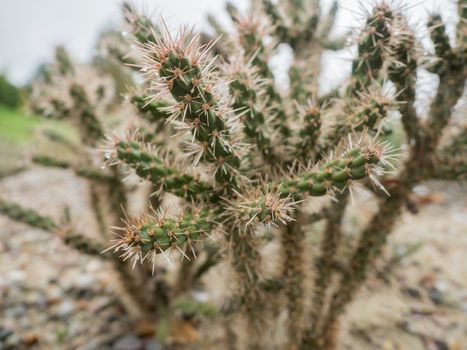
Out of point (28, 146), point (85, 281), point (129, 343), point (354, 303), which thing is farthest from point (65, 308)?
point (354, 303)

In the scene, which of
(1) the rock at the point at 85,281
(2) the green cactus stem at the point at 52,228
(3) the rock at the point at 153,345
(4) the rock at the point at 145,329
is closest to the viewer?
(2) the green cactus stem at the point at 52,228

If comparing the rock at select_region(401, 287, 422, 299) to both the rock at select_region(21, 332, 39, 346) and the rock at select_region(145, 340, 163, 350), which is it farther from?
the rock at select_region(21, 332, 39, 346)

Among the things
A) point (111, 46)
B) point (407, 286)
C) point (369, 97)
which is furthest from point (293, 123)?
point (407, 286)

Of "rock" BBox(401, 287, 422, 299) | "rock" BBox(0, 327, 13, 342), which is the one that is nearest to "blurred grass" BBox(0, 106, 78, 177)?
"rock" BBox(0, 327, 13, 342)

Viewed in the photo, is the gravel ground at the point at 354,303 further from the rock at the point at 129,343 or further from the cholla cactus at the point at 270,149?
the cholla cactus at the point at 270,149

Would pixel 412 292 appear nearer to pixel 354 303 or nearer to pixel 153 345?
pixel 354 303

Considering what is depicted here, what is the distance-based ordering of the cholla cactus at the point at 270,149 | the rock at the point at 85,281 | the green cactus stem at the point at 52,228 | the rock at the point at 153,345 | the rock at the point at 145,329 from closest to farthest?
1. the cholla cactus at the point at 270,149
2. the green cactus stem at the point at 52,228
3. the rock at the point at 153,345
4. the rock at the point at 145,329
5. the rock at the point at 85,281

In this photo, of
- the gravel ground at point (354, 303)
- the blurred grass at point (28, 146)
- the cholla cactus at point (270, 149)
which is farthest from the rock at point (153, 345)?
the blurred grass at point (28, 146)
